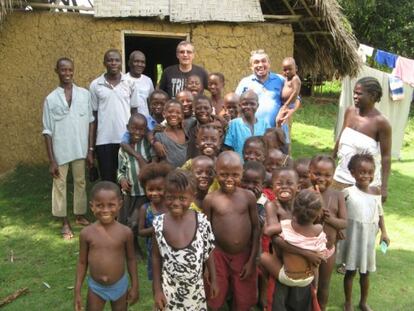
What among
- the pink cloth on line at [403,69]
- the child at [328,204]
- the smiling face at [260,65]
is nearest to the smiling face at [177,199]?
the child at [328,204]

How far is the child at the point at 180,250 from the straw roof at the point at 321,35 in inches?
172

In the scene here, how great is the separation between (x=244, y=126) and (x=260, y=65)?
111 cm

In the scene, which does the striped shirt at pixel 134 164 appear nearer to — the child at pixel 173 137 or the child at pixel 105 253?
the child at pixel 173 137

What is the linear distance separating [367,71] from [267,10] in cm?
359

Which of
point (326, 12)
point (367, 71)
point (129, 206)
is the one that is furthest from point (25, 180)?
point (367, 71)

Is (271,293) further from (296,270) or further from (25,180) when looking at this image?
(25,180)

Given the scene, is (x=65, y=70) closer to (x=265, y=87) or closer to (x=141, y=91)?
(x=141, y=91)

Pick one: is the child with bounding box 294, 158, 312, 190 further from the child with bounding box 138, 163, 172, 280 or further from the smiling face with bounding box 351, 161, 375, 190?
the child with bounding box 138, 163, 172, 280

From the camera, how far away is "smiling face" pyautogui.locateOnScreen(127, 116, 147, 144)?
379 cm

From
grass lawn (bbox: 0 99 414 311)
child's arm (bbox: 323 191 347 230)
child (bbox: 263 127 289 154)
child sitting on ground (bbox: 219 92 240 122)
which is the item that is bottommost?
grass lawn (bbox: 0 99 414 311)

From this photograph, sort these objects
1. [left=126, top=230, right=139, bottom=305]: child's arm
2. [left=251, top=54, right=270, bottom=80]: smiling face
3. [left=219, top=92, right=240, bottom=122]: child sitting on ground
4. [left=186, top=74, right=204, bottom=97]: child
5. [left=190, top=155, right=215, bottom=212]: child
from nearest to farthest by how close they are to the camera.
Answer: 1. [left=126, top=230, right=139, bottom=305]: child's arm
2. [left=190, top=155, right=215, bottom=212]: child
3. [left=219, top=92, right=240, bottom=122]: child sitting on ground
4. [left=186, top=74, right=204, bottom=97]: child
5. [left=251, top=54, right=270, bottom=80]: smiling face

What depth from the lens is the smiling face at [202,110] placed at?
12.1ft

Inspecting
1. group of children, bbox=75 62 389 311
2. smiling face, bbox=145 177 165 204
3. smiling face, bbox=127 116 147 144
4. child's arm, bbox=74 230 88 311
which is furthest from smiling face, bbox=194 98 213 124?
child's arm, bbox=74 230 88 311

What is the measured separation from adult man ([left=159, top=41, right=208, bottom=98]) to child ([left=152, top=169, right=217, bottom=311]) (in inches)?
88.6
